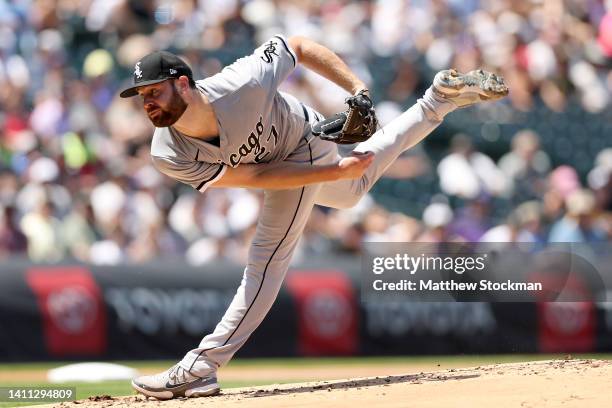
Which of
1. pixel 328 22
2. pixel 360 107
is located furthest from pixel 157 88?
pixel 328 22

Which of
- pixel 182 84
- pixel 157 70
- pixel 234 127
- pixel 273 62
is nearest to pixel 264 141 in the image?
pixel 234 127

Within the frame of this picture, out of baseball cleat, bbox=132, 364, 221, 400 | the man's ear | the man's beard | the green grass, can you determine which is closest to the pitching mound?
baseball cleat, bbox=132, 364, 221, 400

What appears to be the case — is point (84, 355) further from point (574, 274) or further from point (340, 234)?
point (574, 274)

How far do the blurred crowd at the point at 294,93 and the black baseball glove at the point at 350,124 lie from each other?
5833 millimetres

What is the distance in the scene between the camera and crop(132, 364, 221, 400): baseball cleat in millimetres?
6816

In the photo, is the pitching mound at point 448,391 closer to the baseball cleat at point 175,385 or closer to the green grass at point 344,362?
the baseball cleat at point 175,385

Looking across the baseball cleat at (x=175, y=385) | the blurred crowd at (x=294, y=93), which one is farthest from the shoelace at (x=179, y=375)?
the blurred crowd at (x=294, y=93)

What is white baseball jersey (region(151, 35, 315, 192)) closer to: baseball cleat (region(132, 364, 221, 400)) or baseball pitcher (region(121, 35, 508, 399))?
baseball pitcher (region(121, 35, 508, 399))

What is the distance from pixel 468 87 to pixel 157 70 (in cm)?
214

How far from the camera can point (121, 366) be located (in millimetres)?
11086

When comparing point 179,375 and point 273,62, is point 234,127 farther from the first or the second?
point 179,375

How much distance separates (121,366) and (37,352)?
1.10 meters

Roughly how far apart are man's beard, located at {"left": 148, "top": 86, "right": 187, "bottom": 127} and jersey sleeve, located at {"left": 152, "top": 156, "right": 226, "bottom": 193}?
0.33 m

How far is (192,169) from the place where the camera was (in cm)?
653
